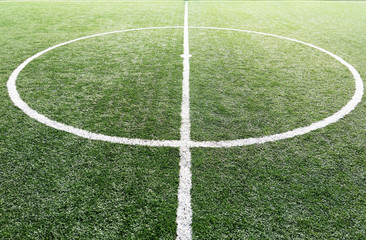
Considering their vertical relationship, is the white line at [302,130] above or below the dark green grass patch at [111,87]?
below

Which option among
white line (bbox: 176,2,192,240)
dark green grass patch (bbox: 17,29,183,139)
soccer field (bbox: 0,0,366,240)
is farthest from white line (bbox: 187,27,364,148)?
dark green grass patch (bbox: 17,29,183,139)

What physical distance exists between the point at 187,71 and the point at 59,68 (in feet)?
6.47

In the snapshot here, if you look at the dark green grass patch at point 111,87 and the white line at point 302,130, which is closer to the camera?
the white line at point 302,130

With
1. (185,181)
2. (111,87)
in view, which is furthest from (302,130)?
(111,87)

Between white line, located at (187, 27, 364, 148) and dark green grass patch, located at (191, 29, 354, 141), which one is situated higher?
dark green grass patch, located at (191, 29, 354, 141)

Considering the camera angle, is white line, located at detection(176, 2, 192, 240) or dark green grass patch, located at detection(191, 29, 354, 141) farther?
dark green grass patch, located at detection(191, 29, 354, 141)

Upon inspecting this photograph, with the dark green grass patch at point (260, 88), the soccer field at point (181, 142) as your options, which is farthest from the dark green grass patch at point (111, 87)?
the dark green grass patch at point (260, 88)

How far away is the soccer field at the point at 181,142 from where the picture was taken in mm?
1730

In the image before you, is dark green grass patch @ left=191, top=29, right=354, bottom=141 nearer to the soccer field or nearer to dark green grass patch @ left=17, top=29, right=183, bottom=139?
the soccer field

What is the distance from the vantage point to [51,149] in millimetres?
2299

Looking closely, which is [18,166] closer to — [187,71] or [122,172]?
[122,172]

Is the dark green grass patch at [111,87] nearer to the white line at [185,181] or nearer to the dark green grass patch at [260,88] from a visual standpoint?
the white line at [185,181]

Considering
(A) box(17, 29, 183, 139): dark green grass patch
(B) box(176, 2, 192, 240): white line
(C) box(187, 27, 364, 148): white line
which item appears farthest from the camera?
(A) box(17, 29, 183, 139): dark green grass patch

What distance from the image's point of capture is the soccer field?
1730 millimetres
